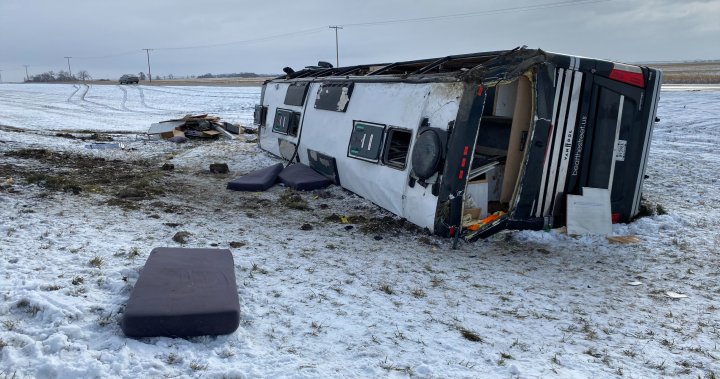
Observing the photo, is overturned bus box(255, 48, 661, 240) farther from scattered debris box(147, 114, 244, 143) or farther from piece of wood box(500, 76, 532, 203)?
scattered debris box(147, 114, 244, 143)

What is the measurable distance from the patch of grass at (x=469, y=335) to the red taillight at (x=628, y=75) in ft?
14.6

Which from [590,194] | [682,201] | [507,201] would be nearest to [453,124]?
[507,201]

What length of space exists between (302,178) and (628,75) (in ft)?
18.0

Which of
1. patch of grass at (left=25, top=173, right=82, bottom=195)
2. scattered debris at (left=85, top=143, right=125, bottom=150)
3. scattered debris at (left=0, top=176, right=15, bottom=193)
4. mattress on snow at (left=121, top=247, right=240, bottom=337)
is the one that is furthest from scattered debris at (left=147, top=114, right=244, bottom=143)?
mattress on snow at (left=121, top=247, right=240, bottom=337)

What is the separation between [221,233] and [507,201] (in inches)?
158

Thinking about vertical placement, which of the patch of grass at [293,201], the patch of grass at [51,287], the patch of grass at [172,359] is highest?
the patch of grass at [51,287]

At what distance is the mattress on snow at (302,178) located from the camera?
8.85m

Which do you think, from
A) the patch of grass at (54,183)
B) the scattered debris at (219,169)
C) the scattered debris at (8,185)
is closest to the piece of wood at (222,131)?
the scattered debris at (219,169)

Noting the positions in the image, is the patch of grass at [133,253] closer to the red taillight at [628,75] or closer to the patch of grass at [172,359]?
the patch of grass at [172,359]

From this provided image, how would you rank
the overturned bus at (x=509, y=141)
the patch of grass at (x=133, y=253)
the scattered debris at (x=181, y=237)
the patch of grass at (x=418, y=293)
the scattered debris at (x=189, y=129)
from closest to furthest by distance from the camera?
the patch of grass at (x=418, y=293) < the patch of grass at (x=133, y=253) < the scattered debris at (x=181, y=237) < the overturned bus at (x=509, y=141) < the scattered debris at (x=189, y=129)

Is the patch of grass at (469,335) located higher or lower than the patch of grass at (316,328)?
lower

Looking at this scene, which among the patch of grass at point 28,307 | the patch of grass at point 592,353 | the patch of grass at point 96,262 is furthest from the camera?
the patch of grass at point 96,262

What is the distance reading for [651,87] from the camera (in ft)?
22.6

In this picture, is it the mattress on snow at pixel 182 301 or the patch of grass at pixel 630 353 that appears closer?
the mattress on snow at pixel 182 301
